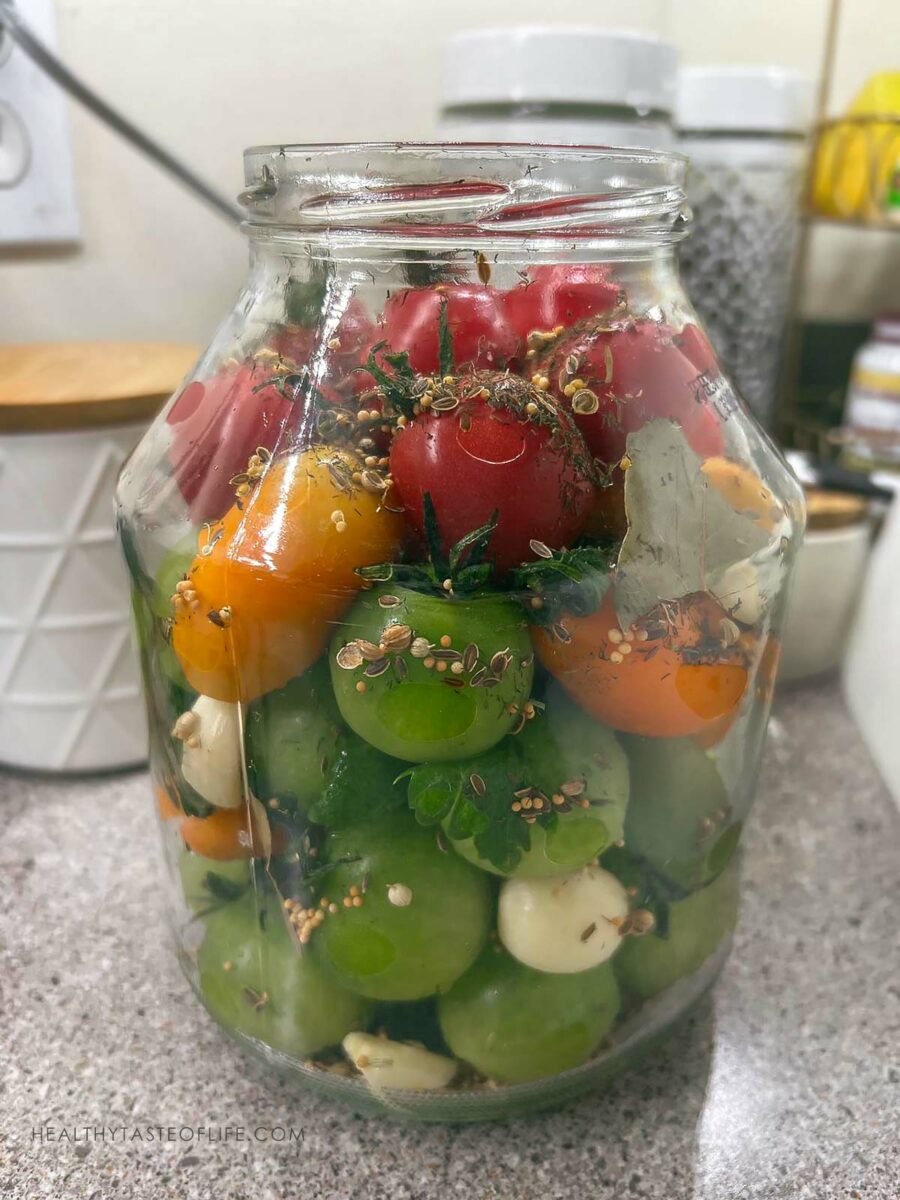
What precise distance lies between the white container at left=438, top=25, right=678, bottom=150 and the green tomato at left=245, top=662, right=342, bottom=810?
1.46 ft

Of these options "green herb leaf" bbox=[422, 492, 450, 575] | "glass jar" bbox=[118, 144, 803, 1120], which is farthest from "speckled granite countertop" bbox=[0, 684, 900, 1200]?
"green herb leaf" bbox=[422, 492, 450, 575]

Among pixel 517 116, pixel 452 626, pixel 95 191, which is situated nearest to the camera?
pixel 452 626

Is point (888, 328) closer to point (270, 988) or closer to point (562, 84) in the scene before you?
point (562, 84)

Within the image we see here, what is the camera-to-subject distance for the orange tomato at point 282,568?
0.34m

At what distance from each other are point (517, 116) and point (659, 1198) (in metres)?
0.62

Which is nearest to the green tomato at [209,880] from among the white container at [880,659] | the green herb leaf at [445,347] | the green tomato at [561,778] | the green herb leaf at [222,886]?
the green herb leaf at [222,886]

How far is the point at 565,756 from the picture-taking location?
34 centimetres

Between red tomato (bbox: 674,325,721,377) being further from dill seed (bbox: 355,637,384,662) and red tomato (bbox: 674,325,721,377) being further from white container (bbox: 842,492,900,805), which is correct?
white container (bbox: 842,492,900,805)

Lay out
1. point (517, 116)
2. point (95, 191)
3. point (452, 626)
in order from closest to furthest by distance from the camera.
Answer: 1. point (452, 626)
2. point (517, 116)
3. point (95, 191)

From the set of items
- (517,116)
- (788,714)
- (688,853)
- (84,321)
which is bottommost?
(788,714)

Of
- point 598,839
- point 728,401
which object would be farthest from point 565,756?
point 728,401

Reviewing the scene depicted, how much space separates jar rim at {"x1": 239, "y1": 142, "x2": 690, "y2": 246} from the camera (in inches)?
13.7

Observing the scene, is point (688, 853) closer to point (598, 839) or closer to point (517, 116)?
point (598, 839)

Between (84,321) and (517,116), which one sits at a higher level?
(517,116)
